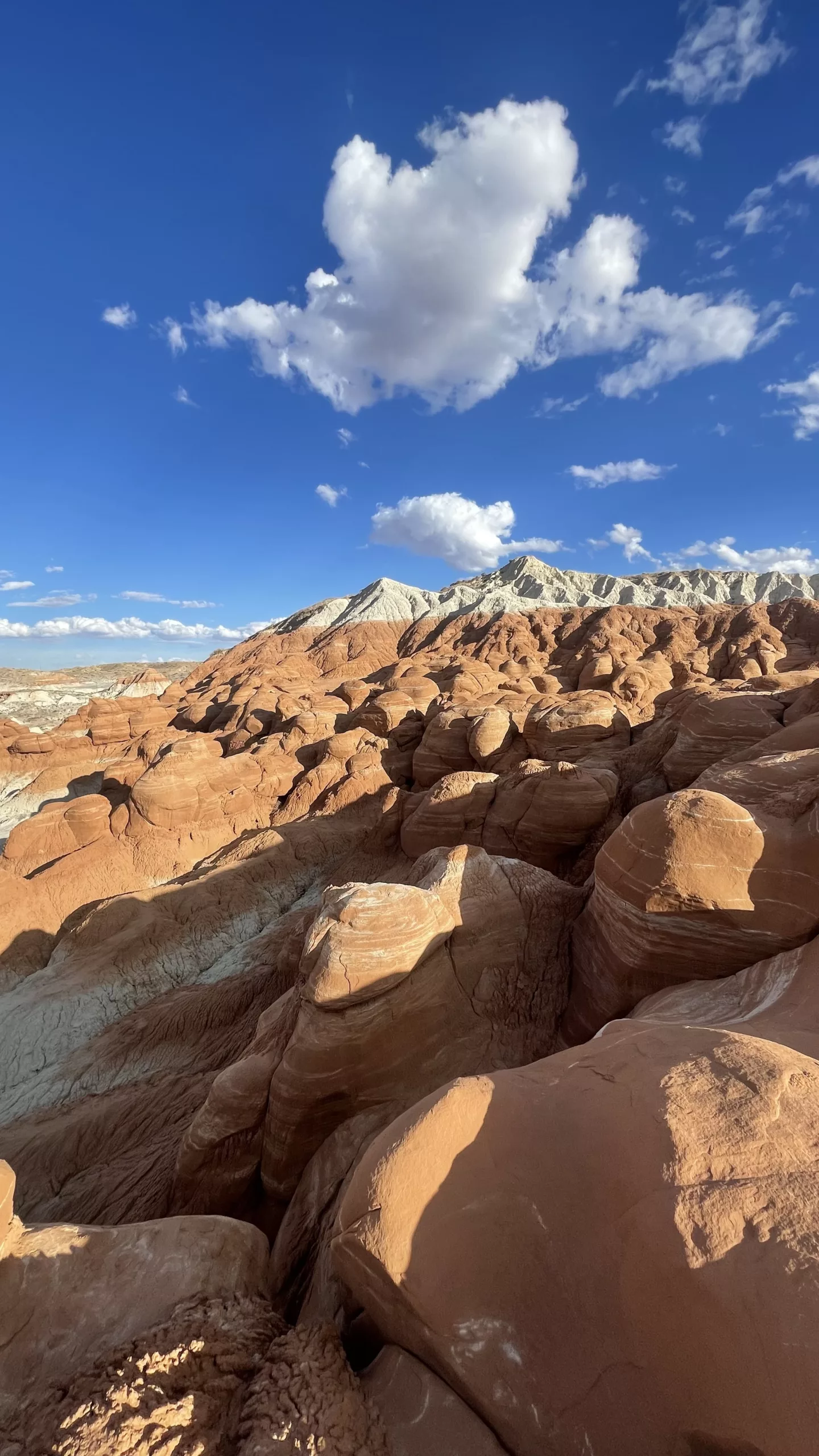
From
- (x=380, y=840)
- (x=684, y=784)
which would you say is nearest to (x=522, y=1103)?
(x=684, y=784)

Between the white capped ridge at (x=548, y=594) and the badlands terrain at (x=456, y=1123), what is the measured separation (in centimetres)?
6667

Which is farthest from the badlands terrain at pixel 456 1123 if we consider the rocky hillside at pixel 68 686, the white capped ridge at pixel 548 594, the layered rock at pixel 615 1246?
the white capped ridge at pixel 548 594

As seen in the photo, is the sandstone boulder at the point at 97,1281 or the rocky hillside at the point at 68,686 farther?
the rocky hillside at the point at 68,686

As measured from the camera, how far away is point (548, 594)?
8544cm

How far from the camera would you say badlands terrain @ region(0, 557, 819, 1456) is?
279 centimetres

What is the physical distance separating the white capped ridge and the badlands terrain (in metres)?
66.7

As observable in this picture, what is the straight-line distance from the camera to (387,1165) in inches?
145

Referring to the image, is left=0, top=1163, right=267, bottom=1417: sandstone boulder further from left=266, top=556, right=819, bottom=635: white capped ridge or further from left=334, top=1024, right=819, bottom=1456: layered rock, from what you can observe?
left=266, top=556, right=819, bottom=635: white capped ridge

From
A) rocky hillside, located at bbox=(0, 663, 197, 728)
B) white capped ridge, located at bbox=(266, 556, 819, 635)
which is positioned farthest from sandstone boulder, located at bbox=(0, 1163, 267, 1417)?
white capped ridge, located at bbox=(266, 556, 819, 635)

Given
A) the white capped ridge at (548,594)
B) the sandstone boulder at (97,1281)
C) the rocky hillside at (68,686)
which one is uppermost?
the white capped ridge at (548,594)

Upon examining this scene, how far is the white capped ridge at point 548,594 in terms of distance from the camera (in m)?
82.2

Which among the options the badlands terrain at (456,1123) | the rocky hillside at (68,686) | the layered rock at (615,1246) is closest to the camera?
the layered rock at (615,1246)

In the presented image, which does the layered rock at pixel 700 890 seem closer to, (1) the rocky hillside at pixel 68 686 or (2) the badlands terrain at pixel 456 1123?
(2) the badlands terrain at pixel 456 1123

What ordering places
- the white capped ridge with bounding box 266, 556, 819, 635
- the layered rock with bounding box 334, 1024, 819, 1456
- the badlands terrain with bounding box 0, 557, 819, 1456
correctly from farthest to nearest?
1. the white capped ridge with bounding box 266, 556, 819, 635
2. the badlands terrain with bounding box 0, 557, 819, 1456
3. the layered rock with bounding box 334, 1024, 819, 1456
